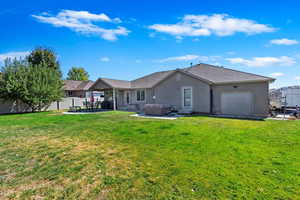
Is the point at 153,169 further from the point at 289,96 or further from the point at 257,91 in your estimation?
the point at 289,96

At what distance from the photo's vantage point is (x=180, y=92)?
1411 centimetres

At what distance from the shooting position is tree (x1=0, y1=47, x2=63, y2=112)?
15.0m

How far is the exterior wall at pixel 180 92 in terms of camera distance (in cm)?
1295

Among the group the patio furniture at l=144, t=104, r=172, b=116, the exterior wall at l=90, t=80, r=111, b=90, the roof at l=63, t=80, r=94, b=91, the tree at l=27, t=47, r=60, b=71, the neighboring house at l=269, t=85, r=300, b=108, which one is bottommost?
the patio furniture at l=144, t=104, r=172, b=116

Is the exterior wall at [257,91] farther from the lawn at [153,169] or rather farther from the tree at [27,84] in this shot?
the tree at [27,84]

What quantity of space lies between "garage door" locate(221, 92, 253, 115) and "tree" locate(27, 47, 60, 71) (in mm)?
30620

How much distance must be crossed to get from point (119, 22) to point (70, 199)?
12693mm

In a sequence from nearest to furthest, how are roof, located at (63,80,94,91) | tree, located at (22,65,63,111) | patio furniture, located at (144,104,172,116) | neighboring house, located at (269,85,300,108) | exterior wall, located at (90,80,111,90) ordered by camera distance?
patio furniture, located at (144,104,172,116) → neighboring house, located at (269,85,300,108) → tree, located at (22,65,63,111) → exterior wall, located at (90,80,111,90) → roof, located at (63,80,94,91)

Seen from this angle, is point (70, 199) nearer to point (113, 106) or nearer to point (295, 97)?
point (113, 106)

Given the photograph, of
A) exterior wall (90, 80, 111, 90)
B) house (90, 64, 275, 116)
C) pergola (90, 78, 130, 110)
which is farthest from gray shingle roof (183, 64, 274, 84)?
exterior wall (90, 80, 111, 90)

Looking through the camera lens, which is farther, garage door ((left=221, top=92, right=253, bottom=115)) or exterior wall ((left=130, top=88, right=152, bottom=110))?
exterior wall ((left=130, top=88, right=152, bottom=110))

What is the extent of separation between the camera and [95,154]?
451cm

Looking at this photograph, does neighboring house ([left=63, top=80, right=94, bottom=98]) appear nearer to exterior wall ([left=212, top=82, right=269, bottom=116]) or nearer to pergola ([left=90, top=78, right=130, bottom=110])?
pergola ([left=90, top=78, right=130, bottom=110])

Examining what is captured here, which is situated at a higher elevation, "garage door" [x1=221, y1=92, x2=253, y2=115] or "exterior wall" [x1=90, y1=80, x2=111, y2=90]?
"exterior wall" [x1=90, y1=80, x2=111, y2=90]
